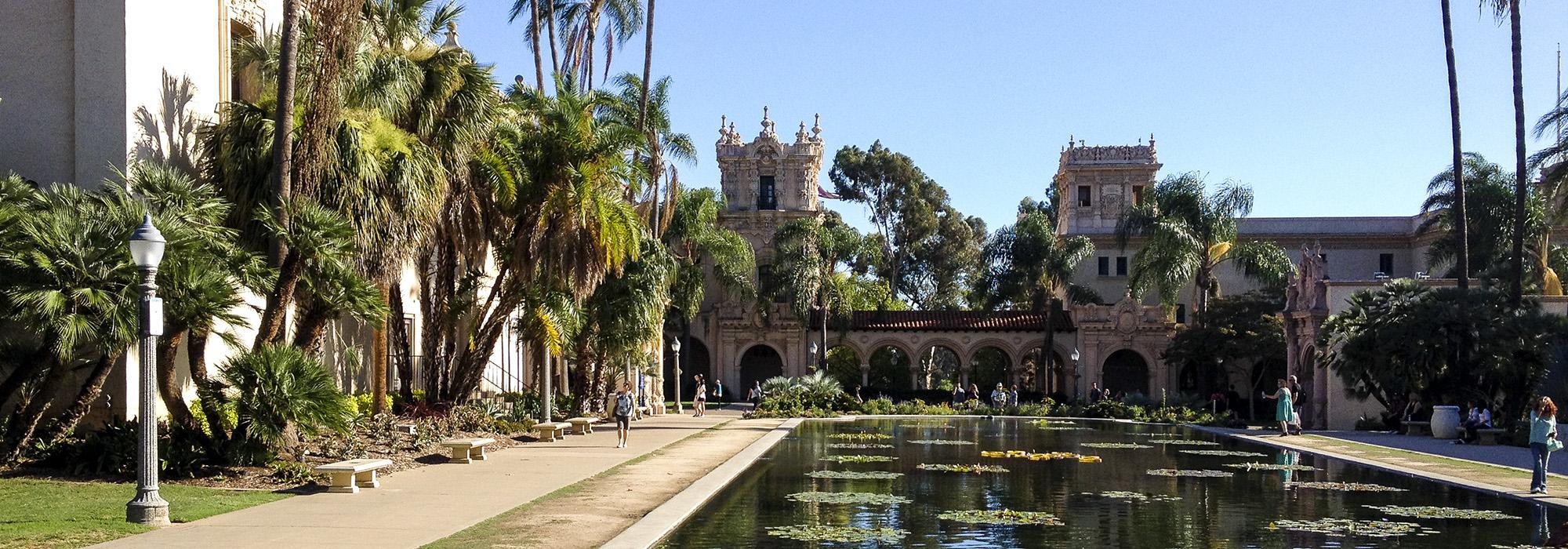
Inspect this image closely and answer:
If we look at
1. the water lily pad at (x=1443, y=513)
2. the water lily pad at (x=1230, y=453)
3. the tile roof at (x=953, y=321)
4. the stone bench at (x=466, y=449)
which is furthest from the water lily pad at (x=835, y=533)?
the tile roof at (x=953, y=321)

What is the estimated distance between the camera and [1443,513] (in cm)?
1544

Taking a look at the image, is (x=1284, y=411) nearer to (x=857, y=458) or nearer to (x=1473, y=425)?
(x=1473, y=425)

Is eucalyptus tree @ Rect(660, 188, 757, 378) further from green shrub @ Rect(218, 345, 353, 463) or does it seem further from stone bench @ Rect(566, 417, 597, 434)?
green shrub @ Rect(218, 345, 353, 463)

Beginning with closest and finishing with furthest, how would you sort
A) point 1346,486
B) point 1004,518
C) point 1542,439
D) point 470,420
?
1. point 1004,518
2. point 1542,439
3. point 1346,486
4. point 470,420

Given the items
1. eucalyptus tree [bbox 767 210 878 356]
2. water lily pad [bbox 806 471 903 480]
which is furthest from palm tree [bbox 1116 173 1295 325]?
water lily pad [bbox 806 471 903 480]

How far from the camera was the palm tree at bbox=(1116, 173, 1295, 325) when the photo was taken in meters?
53.9

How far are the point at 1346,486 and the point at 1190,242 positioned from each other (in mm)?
36339

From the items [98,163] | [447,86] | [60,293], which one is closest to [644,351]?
[447,86]

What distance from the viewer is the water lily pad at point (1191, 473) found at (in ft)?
68.7

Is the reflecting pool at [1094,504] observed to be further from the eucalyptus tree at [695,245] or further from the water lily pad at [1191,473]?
the eucalyptus tree at [695,245]

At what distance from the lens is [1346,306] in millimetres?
36906

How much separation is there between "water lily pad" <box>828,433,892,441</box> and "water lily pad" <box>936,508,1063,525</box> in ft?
50.9

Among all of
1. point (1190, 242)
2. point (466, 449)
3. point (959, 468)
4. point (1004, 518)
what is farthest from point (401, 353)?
point (1190, 242)

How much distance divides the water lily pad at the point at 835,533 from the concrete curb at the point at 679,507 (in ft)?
3.58
